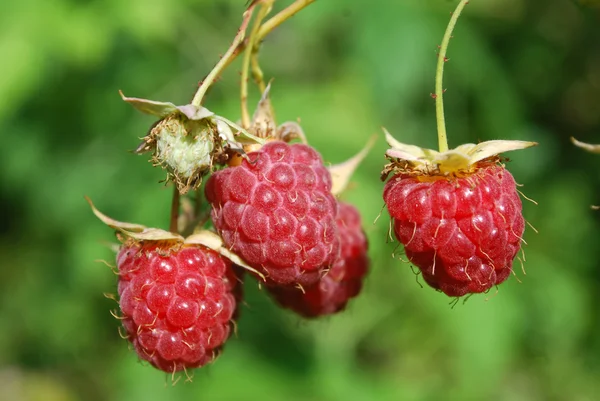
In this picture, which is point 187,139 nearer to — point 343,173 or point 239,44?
point 239,44

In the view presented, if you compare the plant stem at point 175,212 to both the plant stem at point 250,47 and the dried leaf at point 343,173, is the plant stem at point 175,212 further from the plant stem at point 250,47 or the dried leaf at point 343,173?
the dried leaf at point 343,173

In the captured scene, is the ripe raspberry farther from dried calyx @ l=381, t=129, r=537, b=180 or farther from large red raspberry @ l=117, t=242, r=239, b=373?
dried calyx @ l=381, t=129, r=537, b=180

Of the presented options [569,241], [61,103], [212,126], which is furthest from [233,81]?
[212,126]

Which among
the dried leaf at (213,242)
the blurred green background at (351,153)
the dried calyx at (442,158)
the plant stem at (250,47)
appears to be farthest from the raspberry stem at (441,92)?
the blurred green background at (351,153)

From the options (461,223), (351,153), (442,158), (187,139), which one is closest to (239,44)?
(187,139)

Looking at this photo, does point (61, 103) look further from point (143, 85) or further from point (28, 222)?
point (28, 222)

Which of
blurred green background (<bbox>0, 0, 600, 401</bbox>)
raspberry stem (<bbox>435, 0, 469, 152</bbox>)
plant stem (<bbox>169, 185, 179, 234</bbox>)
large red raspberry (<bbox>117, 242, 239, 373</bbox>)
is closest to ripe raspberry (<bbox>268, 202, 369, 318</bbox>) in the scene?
large red raspberry (<bbox>117, 242, 239, 373</bbox>)
